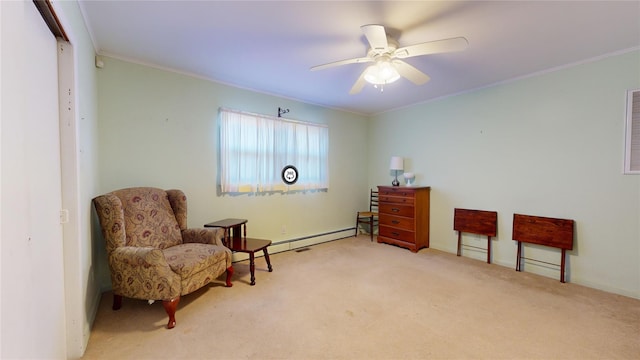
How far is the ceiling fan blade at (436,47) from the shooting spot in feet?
6.04

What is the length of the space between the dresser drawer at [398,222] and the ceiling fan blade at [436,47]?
2655 mm

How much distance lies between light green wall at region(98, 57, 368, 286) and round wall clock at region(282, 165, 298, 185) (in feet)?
0.79

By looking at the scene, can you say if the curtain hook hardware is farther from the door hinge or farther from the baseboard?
the door hinge

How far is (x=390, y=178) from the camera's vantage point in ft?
16.2

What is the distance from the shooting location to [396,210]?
4305 millimetres

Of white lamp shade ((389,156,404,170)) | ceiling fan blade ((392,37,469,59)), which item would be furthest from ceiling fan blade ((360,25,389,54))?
white lamp shade ((389,156,404,170))

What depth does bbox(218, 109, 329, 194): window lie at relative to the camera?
3479mm

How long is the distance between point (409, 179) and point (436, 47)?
2.85 m

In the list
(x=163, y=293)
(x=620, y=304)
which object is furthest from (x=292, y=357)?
(x=620, y=304)

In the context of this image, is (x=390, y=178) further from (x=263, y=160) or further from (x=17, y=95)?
(x=17, y=95)

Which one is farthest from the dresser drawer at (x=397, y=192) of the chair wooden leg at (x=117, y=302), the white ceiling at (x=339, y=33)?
the chair wooden leg at (x=117, y=302)

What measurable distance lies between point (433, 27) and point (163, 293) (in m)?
2.99

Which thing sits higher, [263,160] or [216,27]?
[216,27]

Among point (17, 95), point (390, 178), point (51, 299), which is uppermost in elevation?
point (17, 95)
